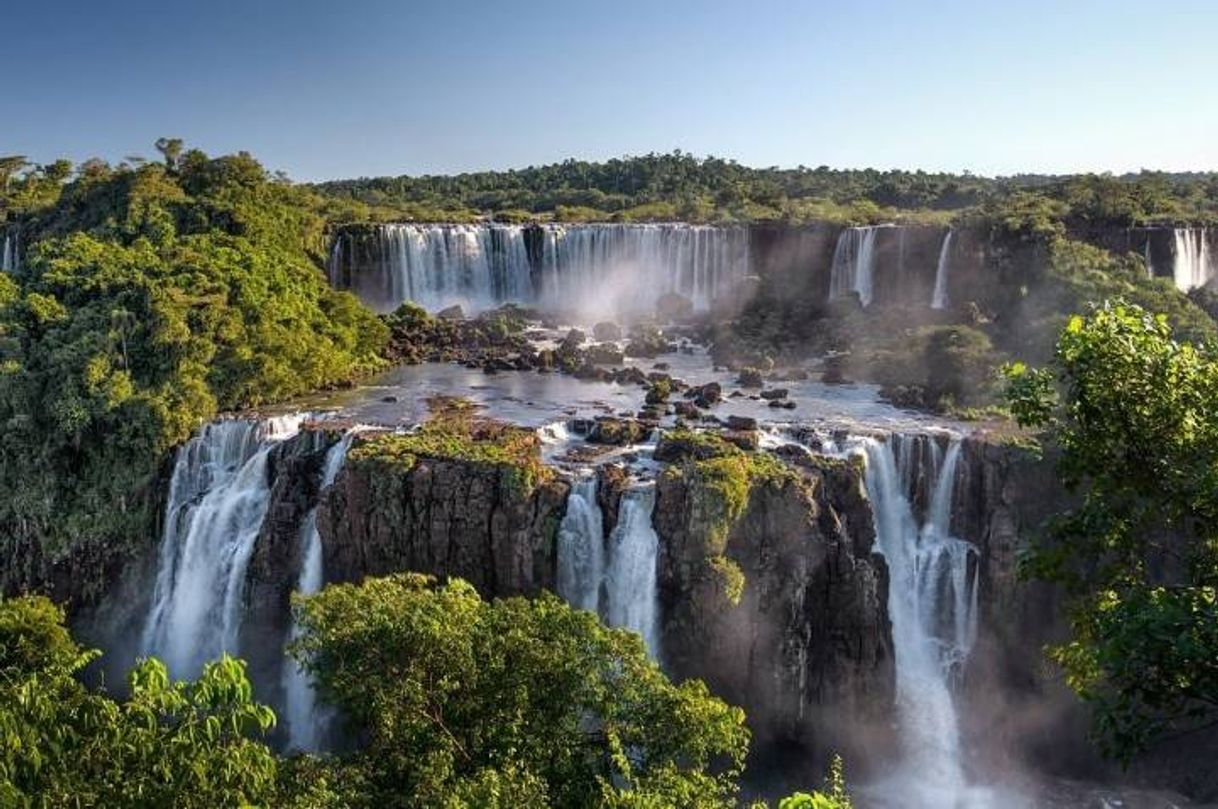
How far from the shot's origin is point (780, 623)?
19672mm

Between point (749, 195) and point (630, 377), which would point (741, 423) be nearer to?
point (630, 377)

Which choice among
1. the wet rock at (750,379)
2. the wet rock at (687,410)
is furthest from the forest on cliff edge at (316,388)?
the wet rock at (687,410)

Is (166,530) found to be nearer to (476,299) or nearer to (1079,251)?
(476,299)

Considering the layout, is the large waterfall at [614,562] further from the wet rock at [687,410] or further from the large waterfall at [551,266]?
the large waterfall at [551,266]

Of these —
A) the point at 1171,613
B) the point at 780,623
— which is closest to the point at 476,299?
the point at 780,623

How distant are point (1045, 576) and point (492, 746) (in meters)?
6.00

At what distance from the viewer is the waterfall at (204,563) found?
74.1 ft

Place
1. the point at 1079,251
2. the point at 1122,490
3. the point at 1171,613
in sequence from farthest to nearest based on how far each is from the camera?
the point at 1079,251, the point at 1122,490, the point at 1171,613

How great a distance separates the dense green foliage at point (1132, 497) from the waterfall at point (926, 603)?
38.6 feet

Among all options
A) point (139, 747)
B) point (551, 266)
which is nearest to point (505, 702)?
point (139, 747)

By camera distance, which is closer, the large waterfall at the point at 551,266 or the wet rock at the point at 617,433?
the wet rock at the point at 617,433

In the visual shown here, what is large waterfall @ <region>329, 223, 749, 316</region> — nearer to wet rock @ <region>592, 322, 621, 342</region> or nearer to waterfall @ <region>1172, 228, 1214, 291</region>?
wet rock @ <region>592, 322, 621, 342</region>

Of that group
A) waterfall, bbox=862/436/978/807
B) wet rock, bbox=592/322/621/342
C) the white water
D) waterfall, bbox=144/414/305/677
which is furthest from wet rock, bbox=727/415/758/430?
the white water

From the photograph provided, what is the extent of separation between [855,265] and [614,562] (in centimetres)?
2448
